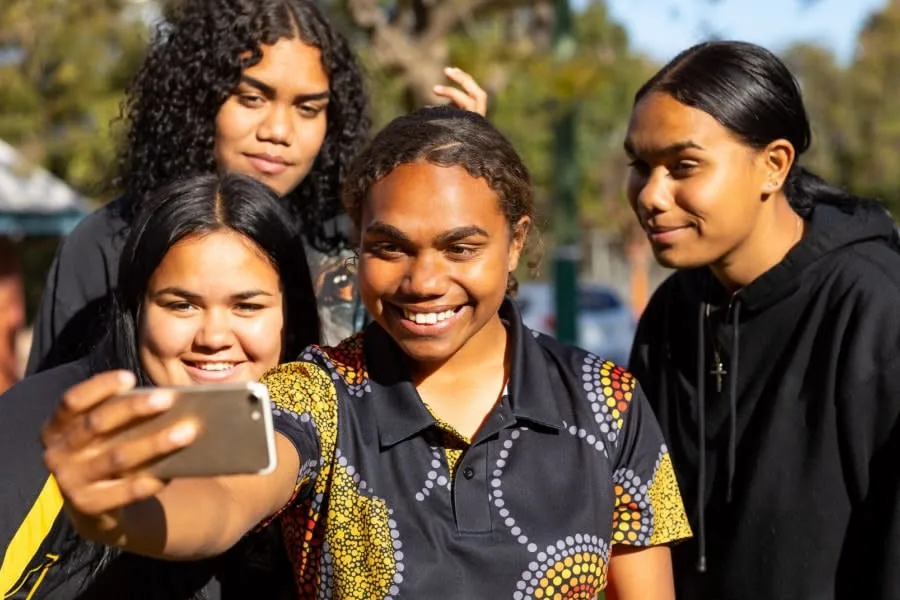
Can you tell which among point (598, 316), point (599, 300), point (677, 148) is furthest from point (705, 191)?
point (599, 300)

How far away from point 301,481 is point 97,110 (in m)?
9.68

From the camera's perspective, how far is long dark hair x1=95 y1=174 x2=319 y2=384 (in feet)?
10.3

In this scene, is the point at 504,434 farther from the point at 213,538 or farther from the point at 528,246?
the point at 213,538

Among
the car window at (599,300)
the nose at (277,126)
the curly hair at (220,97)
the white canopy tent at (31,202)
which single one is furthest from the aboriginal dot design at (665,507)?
the car window at (599,300)

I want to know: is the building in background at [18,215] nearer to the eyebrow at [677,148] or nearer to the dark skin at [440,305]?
the eyebrow at [677,148]

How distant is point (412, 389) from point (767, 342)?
1084mm

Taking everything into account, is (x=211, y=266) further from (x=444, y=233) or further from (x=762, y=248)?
(x=762, y=248)

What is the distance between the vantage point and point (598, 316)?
20.2 meters

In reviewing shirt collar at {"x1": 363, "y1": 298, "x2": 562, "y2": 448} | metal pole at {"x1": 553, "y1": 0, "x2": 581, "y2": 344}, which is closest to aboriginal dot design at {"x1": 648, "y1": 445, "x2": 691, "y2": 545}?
shirt collar at {"x1": 363, "y1": 298, "x2": 562, "y2": 448}

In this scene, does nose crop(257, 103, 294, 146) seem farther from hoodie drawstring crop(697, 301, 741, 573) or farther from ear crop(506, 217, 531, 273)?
hoodie drawstring crop(697, 301, 741, 573)

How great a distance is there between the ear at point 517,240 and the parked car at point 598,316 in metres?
14.7

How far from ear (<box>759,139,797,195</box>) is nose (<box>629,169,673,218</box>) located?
248 millimetres

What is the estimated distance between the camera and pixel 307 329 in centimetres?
329

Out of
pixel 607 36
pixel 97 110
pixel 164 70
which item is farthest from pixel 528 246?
pixel 607 36
